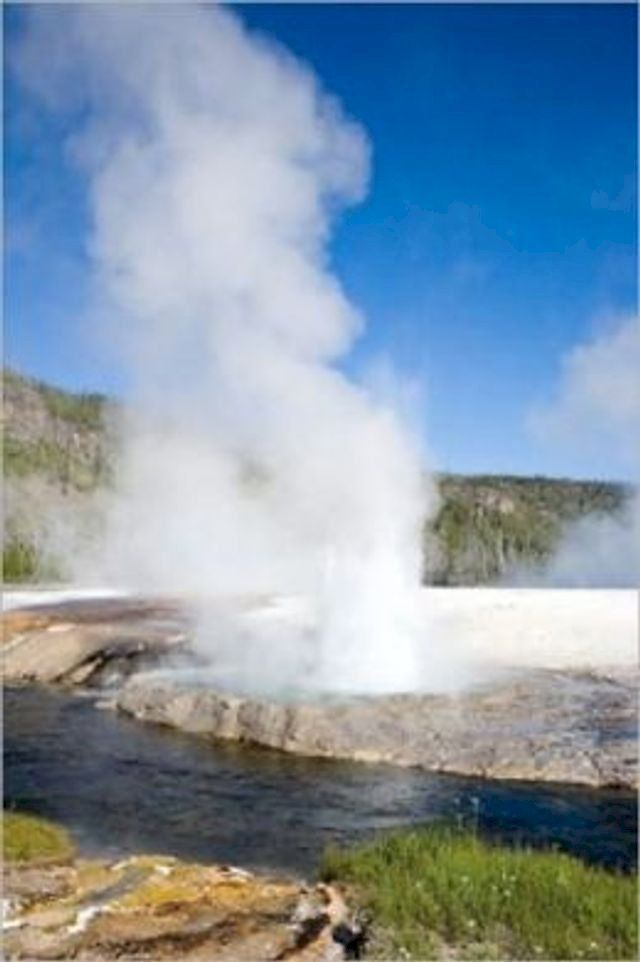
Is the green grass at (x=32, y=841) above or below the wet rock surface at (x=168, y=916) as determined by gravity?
below

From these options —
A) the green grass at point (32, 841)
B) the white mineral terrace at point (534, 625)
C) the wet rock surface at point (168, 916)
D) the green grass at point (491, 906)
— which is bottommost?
the green grass at point (32, 841)

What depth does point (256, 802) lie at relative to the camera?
23297 mm

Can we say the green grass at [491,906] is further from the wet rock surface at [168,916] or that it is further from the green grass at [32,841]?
the green grass at [32,841]

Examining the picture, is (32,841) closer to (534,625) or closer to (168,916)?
(168,916)

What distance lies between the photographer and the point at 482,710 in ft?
98.4

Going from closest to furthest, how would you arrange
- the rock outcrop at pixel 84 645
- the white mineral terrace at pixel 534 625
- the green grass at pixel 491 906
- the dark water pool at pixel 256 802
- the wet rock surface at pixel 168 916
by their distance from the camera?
the green grass at pixel 491 906, the wet rock surface at pixel 168 916, the dark water pool at pixel 256 802, the white mineral terrace at pixel 534 625, the rock outcrop at pixel 84 645

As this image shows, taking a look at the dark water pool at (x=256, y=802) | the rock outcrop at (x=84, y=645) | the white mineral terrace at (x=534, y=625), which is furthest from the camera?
the rock outcrop at (x=84, y=645)

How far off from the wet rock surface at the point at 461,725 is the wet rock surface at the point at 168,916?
11711mm

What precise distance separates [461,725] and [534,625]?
1847 centimetres

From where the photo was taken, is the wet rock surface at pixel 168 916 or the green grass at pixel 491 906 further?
the wet rock surface at pixel 168 916

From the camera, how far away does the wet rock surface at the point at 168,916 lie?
12.1 m

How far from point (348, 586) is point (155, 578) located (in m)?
82.1

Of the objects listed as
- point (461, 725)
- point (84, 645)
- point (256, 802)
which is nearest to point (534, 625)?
point (84, 645)

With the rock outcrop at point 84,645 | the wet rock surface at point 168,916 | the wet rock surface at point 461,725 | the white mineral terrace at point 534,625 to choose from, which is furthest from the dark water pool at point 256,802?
the white mineral terrace at point 534,625
